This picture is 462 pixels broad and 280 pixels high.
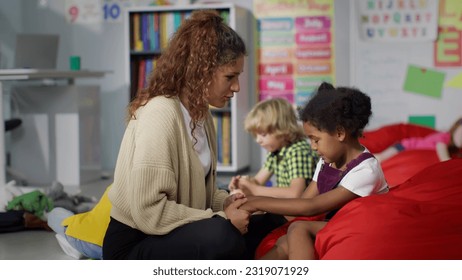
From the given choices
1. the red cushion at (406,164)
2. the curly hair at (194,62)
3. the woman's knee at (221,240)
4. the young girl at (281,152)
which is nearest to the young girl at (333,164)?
the woman's knee at (221,240)

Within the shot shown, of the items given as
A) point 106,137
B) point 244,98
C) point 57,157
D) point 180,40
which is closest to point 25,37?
point 57,157

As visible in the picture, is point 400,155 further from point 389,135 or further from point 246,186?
point 246,186

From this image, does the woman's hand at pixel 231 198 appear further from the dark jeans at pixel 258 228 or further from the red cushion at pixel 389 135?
the red cushion at pixel 389 135

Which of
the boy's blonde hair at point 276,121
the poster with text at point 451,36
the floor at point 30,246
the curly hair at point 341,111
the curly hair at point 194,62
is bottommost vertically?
the floor at point 30,246

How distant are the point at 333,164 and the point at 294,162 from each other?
670 millimetres

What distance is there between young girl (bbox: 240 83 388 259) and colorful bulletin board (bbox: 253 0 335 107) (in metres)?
2.64

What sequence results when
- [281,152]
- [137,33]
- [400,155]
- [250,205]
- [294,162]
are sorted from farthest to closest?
[137,33] < [400,155] < [281,152] < [294,162] < [250,205]

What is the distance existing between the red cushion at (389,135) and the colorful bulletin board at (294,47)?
82cm

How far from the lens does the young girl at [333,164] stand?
184 centimetres

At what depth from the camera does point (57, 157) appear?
428 cm

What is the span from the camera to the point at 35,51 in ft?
13.7

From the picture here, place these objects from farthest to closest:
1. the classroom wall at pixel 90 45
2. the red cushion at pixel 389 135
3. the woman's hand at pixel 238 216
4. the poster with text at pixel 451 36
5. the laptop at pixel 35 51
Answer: the classroom wall at pixel 90 45, the poster with text at pixel 451 36, the laptop at pixel 35 51, the red cushion at pixel 389 135, the woman's hand at pixel 238 216

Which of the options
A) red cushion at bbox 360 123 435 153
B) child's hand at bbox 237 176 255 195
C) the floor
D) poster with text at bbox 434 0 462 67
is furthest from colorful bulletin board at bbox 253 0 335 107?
the floor

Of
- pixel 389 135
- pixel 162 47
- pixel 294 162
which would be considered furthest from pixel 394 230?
pixel 162 47
